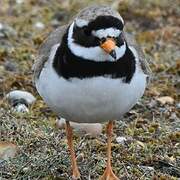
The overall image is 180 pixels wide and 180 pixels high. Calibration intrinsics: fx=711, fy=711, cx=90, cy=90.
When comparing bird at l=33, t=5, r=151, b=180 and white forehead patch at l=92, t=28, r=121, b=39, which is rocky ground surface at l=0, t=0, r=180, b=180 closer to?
bird at l=33, t=5, r=151, b=180

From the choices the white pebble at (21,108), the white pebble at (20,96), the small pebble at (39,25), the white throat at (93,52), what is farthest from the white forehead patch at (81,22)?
the small pebble at (39,25)

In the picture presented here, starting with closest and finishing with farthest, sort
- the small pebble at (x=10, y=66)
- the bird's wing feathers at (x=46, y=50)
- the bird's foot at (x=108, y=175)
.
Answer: the bird's wing feathers at (x=46, y=50) < the bird's foot at (x=108, y=175) < the small pebble at (x=10, y=66)

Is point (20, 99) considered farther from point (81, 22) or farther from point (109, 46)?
point (109, 46)

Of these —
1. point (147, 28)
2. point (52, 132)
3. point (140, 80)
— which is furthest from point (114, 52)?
point (147, 28)

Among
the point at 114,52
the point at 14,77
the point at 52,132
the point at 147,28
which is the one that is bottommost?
the point at 147,28

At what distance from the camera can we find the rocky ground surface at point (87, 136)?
4.86m

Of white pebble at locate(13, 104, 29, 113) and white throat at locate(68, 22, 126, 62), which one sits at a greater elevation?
white throat at locate(68, 22, 126, 62)

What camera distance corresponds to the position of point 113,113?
4.36 metres

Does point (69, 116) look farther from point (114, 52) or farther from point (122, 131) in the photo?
point (122, 131)

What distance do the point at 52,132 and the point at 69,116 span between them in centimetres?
92

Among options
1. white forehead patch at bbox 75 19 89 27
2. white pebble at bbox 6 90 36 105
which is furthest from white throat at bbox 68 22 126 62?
white pebble at bbox 6 90 36 105

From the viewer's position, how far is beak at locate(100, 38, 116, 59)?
3959 mm

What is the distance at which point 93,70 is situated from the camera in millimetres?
4105

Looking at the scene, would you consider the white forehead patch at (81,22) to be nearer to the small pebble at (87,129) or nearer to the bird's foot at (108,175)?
the bird's foot at (108,175)
